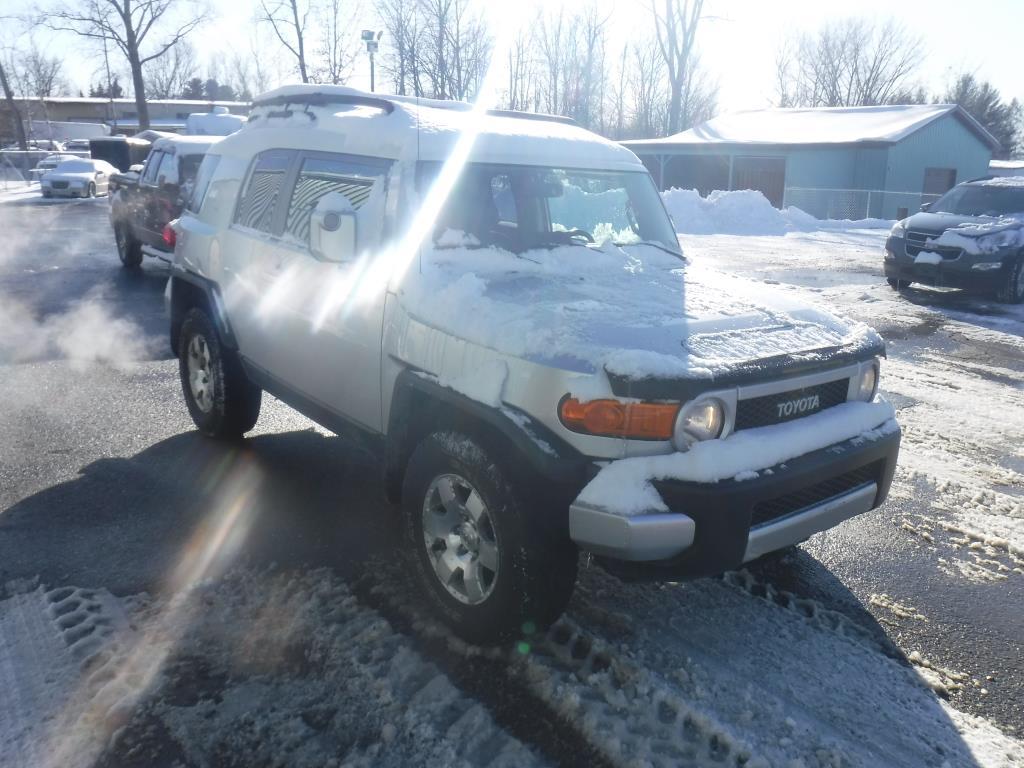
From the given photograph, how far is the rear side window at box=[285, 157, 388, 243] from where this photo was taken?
4.08 m

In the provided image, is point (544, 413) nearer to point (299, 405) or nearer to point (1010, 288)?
point (299, 405)

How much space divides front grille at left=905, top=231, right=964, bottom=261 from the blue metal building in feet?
59.4

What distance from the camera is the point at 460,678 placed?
3088 mm

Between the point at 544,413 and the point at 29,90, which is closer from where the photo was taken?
the point at 544,413

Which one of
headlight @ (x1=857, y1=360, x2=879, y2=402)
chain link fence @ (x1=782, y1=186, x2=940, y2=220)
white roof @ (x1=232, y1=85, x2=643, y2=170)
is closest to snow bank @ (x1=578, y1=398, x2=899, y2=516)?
headlight @ (x1=857, y1=360, x2=879, y2=402)

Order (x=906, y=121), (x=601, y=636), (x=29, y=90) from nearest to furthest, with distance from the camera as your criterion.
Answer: (x=601, y=636) < (x=906, y=121) < (x=29, y=90)

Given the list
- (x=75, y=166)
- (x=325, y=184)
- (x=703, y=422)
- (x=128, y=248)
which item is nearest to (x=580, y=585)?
(x=703, y=422)

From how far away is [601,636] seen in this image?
335 cm

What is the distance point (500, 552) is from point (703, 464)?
0.80 meters

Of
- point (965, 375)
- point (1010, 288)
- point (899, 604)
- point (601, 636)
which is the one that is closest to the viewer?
point (601, 636)

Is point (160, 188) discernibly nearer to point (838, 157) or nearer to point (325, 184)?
point (325, 184)

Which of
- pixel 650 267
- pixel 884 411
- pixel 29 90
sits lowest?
pixel 884 411

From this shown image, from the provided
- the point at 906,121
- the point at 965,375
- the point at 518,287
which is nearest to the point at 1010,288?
the point at 965,375

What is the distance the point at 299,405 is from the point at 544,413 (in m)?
2.14
